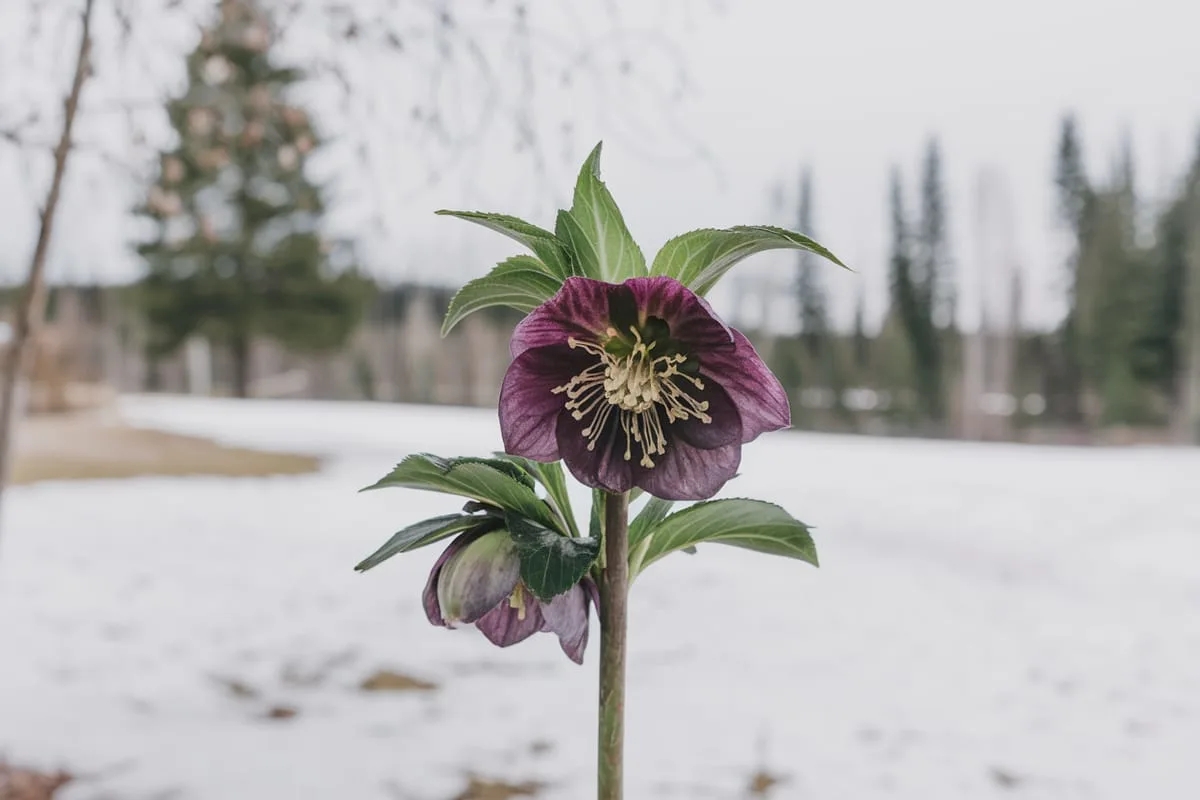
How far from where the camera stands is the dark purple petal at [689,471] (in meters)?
0.32

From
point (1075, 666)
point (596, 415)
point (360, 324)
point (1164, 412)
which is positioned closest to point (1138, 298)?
point (1164, 412)

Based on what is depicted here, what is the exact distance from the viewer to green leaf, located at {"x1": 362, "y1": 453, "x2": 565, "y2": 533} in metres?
0.33

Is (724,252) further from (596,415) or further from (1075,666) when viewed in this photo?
(1075,666)

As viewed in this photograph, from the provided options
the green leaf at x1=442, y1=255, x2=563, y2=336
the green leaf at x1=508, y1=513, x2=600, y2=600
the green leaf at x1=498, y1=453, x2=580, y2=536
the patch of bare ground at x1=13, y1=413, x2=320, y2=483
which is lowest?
the patch of bare ground at x1=13, y1=413, x2=320, y2=483

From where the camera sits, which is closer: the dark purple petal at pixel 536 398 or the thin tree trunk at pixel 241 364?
the dark purple petal at pixel 536 398

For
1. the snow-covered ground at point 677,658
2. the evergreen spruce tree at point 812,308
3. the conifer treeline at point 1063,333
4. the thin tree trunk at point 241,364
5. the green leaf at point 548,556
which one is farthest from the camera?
the thin tree trunk at point 241,364

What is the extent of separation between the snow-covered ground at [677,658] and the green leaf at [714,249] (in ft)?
1.86

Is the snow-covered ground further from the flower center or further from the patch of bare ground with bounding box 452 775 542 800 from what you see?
the flower center

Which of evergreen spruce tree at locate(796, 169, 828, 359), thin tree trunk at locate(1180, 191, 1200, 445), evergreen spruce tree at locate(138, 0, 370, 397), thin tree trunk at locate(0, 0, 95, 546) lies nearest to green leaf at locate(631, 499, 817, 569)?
thin tree trunk at locate(0, 0, 95, 546)

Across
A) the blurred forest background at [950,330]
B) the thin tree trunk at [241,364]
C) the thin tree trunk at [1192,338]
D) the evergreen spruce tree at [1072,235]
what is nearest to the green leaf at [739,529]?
the blurred forest background at [950,330]

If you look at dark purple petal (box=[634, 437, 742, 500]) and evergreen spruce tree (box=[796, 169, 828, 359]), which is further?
evergreen spruce tree (box=[796, 169, 828, 359])

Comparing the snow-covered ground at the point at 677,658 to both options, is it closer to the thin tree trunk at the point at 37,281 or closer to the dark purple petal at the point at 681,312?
the thin tree trunk at the point at 37,281

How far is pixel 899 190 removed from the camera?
4.83 metres

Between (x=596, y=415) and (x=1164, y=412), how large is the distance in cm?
482
